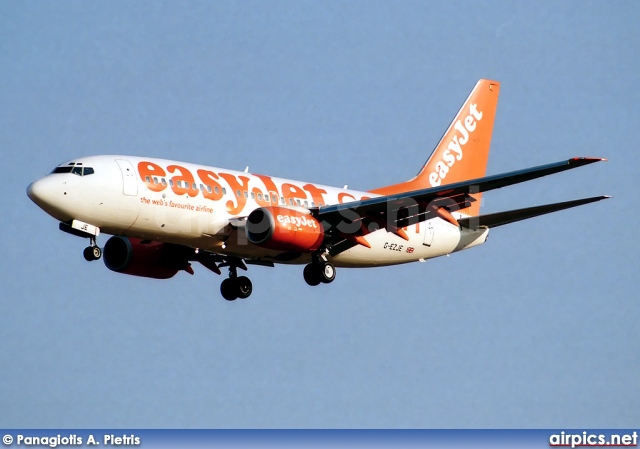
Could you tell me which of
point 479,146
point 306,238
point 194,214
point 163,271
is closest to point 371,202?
point 306,238

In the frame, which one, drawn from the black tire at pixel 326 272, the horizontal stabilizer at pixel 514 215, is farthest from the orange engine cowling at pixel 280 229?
the horizontal stabilizer at pixel 514 215

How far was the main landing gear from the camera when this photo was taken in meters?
50.6

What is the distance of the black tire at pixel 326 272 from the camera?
50531 millimetres

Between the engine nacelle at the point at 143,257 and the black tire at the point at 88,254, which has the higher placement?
the engine nacelle at the point at 143,257

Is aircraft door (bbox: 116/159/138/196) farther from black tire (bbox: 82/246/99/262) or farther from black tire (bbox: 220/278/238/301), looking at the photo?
black tire (bbox: 220/278/238/301)

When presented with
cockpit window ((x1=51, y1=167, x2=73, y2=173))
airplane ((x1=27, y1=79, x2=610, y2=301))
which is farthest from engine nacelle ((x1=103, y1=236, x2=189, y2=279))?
cockpit window ((x1=51, y1=167, x2=73, y2=173))

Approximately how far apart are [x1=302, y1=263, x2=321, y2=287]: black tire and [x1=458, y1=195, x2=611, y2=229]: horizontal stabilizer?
27.4ft

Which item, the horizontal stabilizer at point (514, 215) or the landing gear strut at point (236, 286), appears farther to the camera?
the landing gear strut at point (236, 286)

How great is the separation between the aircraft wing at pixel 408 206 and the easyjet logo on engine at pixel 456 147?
8136mm

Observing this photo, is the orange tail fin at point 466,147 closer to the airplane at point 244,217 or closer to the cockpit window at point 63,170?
the airplane at point 244,217

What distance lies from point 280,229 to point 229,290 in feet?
25.7

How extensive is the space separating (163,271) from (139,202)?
26.0 ft

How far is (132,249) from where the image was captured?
51.8 meters

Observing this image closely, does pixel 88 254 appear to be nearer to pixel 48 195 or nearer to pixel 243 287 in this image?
pixel 48 195
